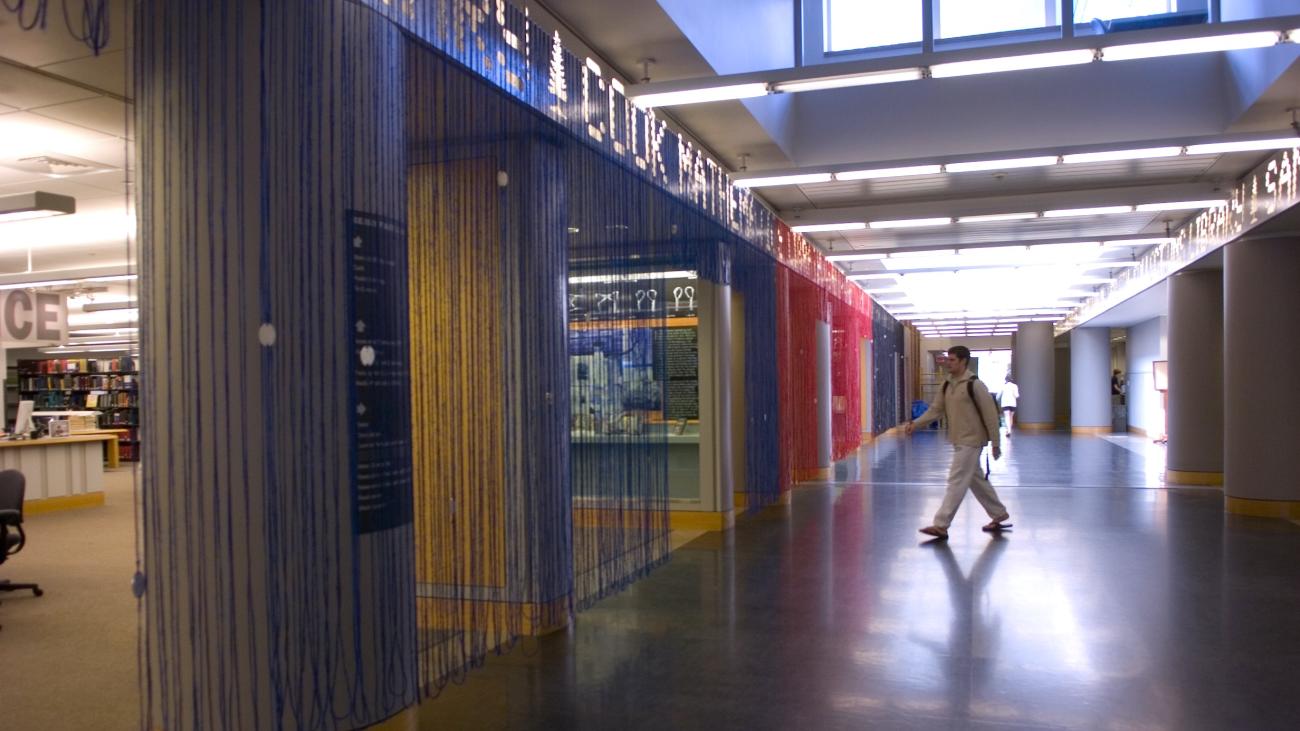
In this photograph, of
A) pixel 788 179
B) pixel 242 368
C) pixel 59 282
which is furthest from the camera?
pixel 59 282

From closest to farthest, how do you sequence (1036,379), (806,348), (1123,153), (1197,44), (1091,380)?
(1197,44) < (1123,153) < (806,348) < (1091,380) < (1036,379)

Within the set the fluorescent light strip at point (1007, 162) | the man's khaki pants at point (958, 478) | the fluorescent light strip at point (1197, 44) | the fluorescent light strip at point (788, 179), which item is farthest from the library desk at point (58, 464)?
the fluorescent light strip at point (1197, 44)

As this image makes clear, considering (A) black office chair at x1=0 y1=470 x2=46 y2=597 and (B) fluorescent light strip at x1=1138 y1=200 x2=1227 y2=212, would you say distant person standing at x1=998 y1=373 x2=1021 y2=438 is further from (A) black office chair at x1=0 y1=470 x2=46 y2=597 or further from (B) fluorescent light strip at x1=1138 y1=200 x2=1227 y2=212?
(A) black office chair at x1=0 y1=470 x2=46 y2=597

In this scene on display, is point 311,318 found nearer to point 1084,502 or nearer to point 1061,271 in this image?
point 1084,502

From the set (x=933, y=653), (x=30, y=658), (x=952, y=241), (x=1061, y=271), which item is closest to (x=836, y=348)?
(x=952, y=241)

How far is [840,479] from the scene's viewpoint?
1407 centimetres

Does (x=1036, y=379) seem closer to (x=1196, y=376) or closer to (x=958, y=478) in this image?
(x=1196, y=376)

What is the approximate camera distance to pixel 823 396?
14.1m

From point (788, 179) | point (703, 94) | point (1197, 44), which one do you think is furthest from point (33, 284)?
point (1197, 44)

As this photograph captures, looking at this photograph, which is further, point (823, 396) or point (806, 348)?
point (823, 396)

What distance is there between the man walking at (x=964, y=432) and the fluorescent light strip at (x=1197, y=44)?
326 cm

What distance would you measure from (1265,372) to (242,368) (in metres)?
10.3

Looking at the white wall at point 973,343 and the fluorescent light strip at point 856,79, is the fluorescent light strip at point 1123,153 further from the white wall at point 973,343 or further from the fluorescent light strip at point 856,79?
the white wall at point 973,343

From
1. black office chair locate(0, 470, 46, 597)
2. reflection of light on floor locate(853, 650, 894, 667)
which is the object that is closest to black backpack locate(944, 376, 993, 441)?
reflection of light on floor locate(853, 650, 894, 667)
